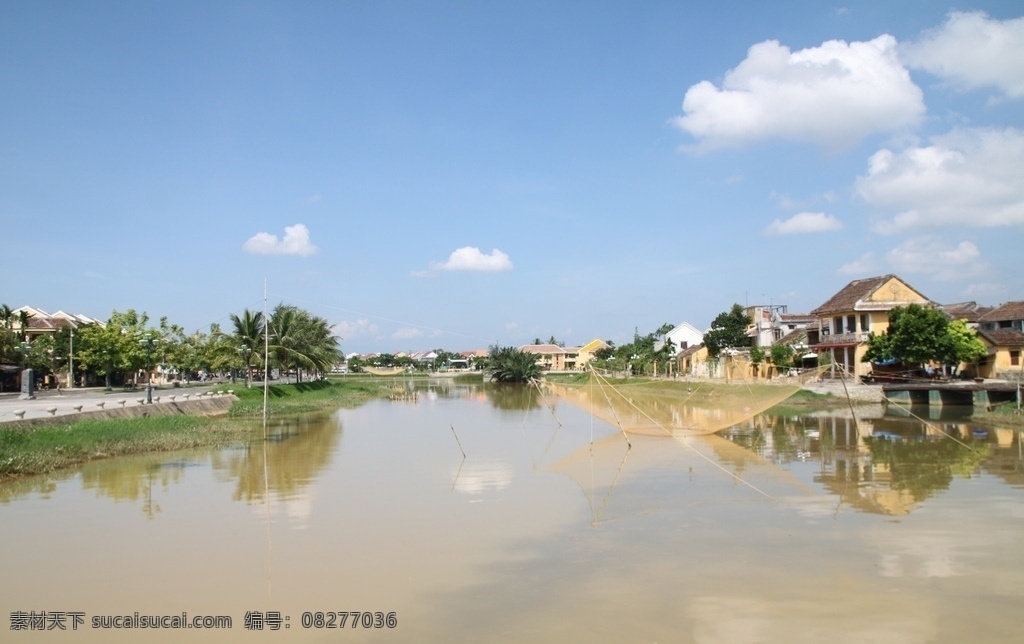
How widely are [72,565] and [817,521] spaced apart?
860 centimetres

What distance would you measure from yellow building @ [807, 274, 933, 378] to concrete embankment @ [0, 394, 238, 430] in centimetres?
2477

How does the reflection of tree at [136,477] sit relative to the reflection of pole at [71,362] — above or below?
below

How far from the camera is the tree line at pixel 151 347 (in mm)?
33156

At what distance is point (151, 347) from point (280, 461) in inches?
955

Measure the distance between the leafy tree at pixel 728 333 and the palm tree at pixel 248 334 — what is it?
1093 inches

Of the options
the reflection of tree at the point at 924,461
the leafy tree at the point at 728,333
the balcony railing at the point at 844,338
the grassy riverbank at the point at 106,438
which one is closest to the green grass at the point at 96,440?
the grassy riverbank at the point at 106,438

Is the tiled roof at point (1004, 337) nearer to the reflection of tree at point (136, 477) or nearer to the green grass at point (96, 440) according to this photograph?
the green grass at point (96, 440)

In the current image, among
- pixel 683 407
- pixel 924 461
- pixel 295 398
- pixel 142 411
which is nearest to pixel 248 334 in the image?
pixel 295 398

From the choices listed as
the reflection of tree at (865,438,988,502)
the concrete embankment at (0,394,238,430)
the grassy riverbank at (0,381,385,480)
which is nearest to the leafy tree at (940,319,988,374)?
the reflection of tree at (865,438,988,502)

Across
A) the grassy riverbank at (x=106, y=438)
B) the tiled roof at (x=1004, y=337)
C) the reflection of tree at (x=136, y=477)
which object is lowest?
the reflection of tree at (x=136, y=477)

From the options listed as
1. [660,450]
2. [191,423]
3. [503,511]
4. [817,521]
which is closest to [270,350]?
[191,423]

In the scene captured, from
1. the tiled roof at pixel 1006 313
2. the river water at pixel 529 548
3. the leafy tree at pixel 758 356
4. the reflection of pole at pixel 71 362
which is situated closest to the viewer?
the river water at pixel 529 548

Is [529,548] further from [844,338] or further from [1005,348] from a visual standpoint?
[844,338]

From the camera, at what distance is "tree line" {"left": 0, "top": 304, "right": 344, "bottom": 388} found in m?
33.2
